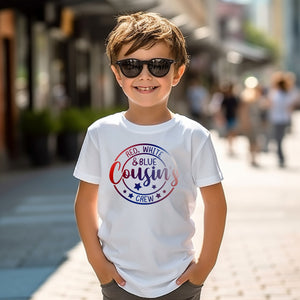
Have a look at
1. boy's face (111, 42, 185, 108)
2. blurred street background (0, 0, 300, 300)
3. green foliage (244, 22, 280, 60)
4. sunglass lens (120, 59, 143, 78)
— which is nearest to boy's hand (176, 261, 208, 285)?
boy's face (111, 42, 185, 108)

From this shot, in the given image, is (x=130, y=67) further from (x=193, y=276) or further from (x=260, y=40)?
(x=260, y=40)

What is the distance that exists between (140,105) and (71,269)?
3880 mm

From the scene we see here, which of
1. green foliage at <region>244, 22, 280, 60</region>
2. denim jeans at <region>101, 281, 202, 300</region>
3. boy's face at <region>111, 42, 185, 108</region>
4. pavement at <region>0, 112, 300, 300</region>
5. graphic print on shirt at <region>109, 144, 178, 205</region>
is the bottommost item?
green foliage at <region>244, 22, 280, 60</region>

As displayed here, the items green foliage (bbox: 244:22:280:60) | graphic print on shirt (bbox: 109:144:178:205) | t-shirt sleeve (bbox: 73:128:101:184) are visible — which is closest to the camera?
graphic print on shirt (bbox: 109:144:178:205)

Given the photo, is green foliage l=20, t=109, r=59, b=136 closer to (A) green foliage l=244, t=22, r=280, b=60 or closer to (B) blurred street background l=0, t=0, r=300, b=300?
(B) blurred street background l=0, t=0, r=300, b=300

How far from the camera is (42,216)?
10.1m

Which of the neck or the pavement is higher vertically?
the neck

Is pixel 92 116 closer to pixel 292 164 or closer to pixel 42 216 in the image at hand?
pixel 292 164

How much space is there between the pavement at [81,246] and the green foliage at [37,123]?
3.01m

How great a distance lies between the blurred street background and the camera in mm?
6547

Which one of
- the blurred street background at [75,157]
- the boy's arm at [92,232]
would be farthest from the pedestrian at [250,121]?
the boy's arm at [92,232]

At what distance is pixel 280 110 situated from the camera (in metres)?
17.2

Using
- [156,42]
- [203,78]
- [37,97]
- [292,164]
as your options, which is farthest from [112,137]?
[203,78]

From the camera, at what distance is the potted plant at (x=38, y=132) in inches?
691
